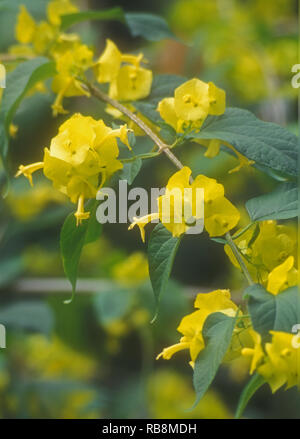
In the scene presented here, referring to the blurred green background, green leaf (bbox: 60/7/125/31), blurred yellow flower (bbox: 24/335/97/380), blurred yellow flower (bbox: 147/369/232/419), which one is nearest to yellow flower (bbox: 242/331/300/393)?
green leaf (bbox: 60/7/125/31)

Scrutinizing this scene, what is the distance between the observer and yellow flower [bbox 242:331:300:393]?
1.08 feet

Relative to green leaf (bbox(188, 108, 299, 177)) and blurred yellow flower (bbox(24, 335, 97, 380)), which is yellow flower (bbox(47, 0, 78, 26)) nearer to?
green leaf (bbox(188, 108, 299, 177))

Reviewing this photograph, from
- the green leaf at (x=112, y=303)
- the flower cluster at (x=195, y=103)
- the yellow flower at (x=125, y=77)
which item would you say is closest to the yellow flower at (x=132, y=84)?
the yellow flower at (x=125, y=77)

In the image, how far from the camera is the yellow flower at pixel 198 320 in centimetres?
38

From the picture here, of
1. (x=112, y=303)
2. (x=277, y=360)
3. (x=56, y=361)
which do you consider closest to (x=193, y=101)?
(x=277, y=360)

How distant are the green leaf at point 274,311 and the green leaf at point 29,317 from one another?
1.93ft

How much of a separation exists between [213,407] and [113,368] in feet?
1.00

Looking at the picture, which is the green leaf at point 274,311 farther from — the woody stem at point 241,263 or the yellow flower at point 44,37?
the yellow flower at point 44,37

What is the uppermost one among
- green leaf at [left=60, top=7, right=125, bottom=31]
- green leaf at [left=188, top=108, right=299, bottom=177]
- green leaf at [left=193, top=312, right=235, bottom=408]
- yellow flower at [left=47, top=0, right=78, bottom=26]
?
yellow flower at [left=47, top=0, right=78, bottom=26]

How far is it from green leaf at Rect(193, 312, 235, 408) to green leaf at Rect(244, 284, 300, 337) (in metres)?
0.02

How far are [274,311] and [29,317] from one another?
25.5 inches

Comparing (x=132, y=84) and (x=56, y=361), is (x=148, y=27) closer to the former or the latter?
(x=132, y=84)
